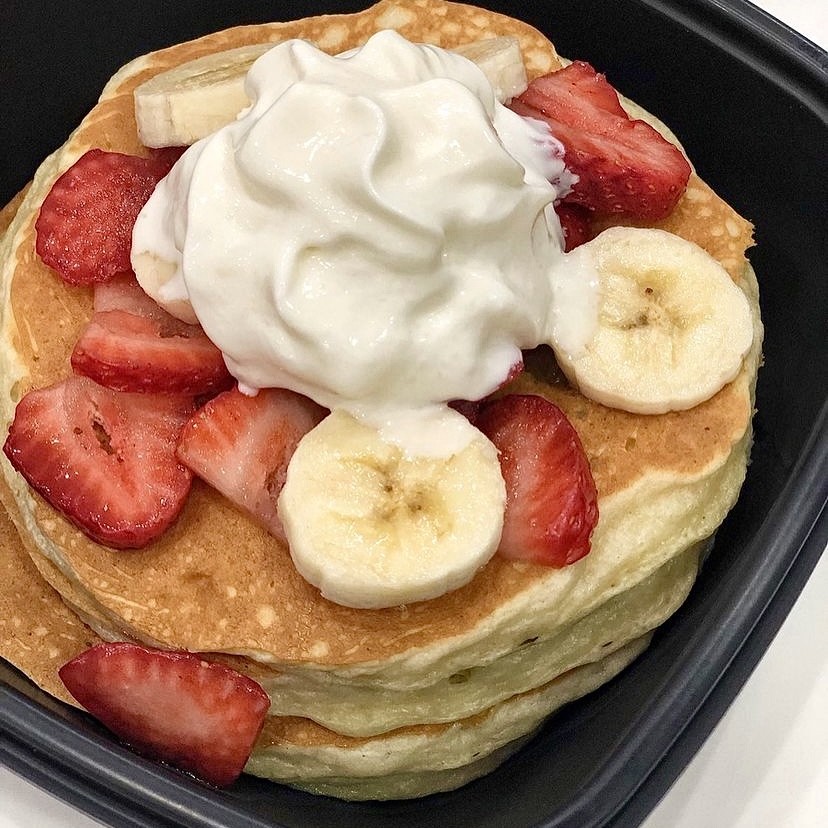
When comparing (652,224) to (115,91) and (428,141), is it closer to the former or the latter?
(428,141)

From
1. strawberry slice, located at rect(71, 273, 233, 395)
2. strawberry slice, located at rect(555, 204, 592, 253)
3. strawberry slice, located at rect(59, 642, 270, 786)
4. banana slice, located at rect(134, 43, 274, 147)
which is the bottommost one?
strawberry slice, located at rect(59, 642, 270, 786)

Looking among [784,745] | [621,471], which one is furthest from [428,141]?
[784,745]

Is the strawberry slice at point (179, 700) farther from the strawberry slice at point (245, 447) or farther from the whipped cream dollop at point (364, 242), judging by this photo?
the whipped cream dollop at point (364, 242)

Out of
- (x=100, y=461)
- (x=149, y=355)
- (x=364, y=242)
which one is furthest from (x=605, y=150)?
(x=100, y=461)

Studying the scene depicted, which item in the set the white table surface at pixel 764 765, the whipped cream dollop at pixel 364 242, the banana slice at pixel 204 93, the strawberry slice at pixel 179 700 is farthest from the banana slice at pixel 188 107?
the white table surface at pixel 764 765

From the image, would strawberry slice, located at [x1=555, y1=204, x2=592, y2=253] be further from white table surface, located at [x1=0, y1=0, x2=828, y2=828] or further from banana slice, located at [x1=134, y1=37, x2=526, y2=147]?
white table surface, located at [x1=0, y1=0, x2=828, y2=828]

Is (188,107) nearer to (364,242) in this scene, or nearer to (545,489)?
(364,242)

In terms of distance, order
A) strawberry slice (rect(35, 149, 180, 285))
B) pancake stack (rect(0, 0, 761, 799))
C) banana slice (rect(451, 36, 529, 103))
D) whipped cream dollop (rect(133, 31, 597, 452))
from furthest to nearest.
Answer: banana slice (rect(451, 36, 529, 103)) → strawberry slice (rect(35, 149, 180, 285)) → pancake stack (rect(0, 0, 761, 799)) → whipped cream dollop (rect(133, 31, 597, 452))

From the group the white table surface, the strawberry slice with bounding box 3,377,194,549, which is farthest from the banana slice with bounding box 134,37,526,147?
the white table surface
